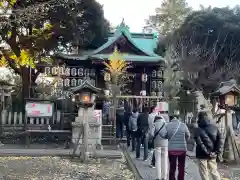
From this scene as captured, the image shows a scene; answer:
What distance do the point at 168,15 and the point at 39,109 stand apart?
40.7 m

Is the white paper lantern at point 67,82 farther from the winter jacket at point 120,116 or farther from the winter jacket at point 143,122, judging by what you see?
the winter jacket at point 143,122

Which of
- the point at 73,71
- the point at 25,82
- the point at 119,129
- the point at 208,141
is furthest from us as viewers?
the point at 73,71

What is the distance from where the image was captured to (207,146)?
7.29 meters

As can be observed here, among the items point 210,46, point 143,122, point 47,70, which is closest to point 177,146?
point 143,122

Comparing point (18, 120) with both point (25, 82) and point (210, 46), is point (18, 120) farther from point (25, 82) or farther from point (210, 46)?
point (210, 46)

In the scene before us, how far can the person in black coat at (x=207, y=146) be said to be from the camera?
728 cm

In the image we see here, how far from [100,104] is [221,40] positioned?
1295 centimetres

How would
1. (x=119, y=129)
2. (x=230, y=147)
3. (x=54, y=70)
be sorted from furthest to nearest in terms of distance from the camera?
1. (x=54, y=70)
2. (x=119, y=129)
3. (x=230, y=147)

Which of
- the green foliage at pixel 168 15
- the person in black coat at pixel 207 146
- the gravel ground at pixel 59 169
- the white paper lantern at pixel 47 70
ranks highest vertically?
the green foliage at pixel 168 15

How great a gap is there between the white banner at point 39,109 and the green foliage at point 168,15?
120 ft

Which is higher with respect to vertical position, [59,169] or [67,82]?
[67,82]

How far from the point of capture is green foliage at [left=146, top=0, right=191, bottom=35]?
52.0 meters

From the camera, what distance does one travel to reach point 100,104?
2708cm

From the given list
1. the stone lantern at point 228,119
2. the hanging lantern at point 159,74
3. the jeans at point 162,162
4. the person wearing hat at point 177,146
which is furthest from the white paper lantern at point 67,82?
the person wearing hat at point 177,146
